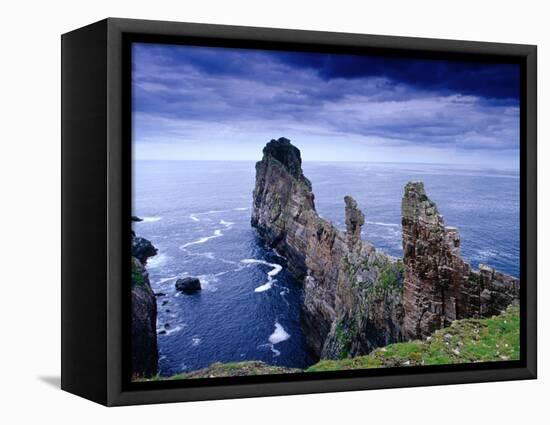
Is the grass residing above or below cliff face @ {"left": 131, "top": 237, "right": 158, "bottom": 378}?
below

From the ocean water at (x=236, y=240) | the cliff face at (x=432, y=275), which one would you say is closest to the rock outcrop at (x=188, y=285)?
the ocean water at (x=236, y=240)

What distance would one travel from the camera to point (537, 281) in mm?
11039

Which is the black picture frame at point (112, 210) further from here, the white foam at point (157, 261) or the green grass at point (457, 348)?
the white foam at point (157, 261)

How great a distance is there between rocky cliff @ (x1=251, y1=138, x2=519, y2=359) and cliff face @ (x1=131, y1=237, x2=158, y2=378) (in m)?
1.18

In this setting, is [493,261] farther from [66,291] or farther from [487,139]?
[66,291]

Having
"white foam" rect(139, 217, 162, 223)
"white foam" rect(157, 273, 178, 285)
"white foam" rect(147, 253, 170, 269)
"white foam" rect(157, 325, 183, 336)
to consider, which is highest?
"white foam" rect(139, 217, 162, 223)

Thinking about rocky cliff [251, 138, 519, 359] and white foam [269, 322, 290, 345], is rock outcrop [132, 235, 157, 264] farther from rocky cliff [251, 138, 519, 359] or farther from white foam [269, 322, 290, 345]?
white foam [269, 322, 290, 345]

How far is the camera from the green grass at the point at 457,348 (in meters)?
10.4

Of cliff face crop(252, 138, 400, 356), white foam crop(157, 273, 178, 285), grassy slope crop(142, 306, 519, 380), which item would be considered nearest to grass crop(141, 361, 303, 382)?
grassy slope crop(142, 306, 519, 380)

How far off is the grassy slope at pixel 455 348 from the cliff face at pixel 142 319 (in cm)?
109

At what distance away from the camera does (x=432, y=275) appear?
35.0 ft

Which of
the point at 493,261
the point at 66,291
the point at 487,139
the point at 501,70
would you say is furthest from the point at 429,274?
the point at 66,291

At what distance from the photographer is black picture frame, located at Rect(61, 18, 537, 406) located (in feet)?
30.4

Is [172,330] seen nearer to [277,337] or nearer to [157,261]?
[157,261]
